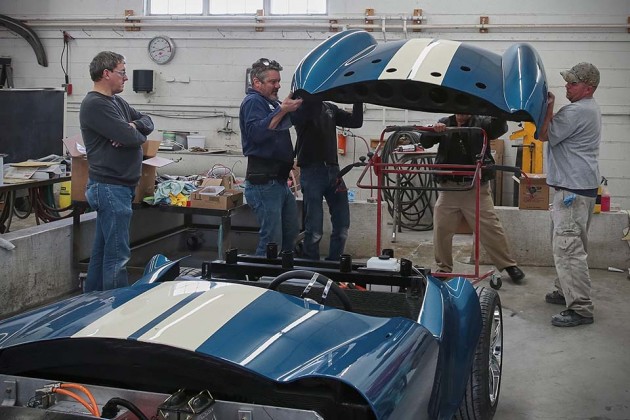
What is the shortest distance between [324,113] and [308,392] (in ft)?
13.4

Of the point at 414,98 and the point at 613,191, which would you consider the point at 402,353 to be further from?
Result: the point at 613,191

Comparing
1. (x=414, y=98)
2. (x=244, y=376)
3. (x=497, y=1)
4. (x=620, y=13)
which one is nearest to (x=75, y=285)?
(x=414, y=98)

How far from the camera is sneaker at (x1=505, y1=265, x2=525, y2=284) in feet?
21.5

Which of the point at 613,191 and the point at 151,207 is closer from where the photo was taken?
the point at 151,207

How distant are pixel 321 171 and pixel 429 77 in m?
2.20

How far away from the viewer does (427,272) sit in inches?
138

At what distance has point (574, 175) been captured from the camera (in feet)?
17.1

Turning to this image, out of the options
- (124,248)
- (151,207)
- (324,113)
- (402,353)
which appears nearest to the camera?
(402,353)

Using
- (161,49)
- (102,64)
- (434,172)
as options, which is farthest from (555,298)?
(161,49)

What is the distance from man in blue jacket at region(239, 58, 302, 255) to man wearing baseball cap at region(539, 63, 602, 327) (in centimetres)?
195

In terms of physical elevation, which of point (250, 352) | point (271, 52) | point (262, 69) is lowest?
point (250, 352)

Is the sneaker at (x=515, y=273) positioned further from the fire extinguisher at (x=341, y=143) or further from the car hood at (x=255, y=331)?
the fire extinguisher at (x=341, y=143)

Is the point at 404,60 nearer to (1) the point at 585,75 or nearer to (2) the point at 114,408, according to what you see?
(1) the point at 585,75

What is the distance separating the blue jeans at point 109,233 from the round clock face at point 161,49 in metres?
6.60
